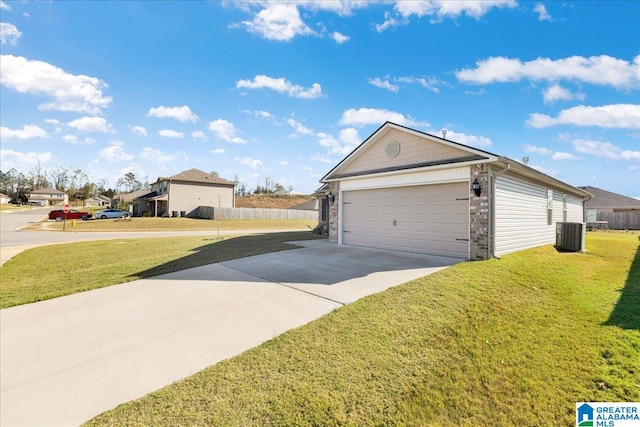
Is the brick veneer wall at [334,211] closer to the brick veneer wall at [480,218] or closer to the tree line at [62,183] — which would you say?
the brick veneer wall at [480,218]

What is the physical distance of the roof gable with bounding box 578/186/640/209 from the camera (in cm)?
2817

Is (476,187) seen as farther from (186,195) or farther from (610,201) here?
(186,195)

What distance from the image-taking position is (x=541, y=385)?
10.2 feet

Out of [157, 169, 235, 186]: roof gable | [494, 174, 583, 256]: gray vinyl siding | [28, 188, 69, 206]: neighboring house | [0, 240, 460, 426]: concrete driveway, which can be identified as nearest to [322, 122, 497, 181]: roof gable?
[494, 174, 583, 256]: gray vinyl siding

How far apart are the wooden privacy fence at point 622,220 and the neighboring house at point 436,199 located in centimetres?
1861

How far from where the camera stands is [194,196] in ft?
125

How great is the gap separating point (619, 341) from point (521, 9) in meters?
11.2

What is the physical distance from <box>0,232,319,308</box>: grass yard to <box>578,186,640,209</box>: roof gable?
34.8 metres

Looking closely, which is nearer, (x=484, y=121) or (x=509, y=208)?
(x=509, y=208)

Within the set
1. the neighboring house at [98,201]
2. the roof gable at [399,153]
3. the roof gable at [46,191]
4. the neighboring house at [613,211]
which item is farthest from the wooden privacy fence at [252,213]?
the roof gable at [46,191]

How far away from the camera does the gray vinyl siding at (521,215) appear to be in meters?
8.32

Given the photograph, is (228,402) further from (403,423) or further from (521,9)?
(521,9)

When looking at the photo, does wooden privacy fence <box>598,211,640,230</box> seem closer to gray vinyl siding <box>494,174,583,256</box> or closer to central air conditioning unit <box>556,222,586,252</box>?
gray vinyl siding <box>494,174,583,256</box>

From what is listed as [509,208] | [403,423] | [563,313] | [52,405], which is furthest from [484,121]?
[52,405]
